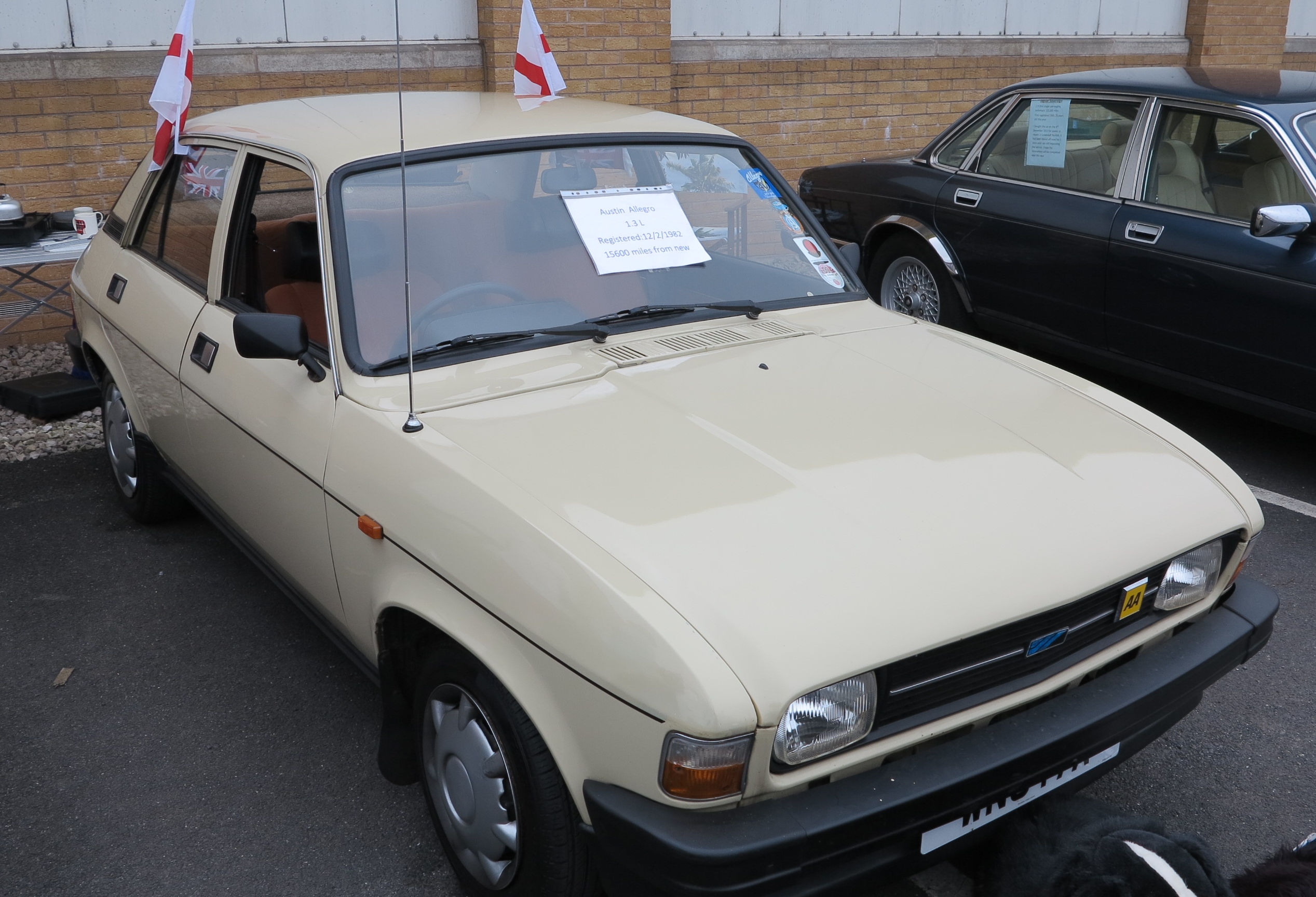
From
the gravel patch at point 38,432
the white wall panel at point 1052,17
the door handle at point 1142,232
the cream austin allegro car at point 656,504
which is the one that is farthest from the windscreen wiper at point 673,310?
the white wall panel at point 1052,17

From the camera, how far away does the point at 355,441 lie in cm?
271

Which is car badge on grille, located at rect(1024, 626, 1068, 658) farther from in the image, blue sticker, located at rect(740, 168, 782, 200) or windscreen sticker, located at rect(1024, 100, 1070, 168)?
windscreen sticker, located at rect(1024, 100, 1070, 168)

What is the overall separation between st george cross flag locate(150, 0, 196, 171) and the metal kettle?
1970 millimetres

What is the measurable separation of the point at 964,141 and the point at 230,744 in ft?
16.7

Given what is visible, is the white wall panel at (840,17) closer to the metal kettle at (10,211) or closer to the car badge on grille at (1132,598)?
the metal kettle at (10,211)

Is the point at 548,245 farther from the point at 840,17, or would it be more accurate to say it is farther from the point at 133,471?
the point at 840,17

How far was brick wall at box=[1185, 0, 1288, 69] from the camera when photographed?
11.2 meters

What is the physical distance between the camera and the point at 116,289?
14.0 feet

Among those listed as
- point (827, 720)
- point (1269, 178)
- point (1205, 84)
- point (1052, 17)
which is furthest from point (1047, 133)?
point (1052, 17)

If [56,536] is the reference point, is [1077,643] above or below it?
above

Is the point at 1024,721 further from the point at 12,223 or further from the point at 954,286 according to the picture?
the point at 12,223

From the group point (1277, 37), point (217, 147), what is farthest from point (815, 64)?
point (217, 147)

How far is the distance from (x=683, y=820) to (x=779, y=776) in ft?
0.62

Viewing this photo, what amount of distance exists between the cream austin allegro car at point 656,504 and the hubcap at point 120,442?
576mm
